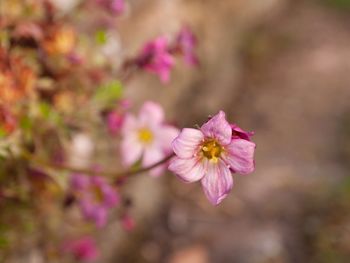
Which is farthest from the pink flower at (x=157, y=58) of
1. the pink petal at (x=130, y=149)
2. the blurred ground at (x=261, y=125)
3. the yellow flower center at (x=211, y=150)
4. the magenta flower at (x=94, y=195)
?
Answer: the blurred ground at (x=261, y=125)

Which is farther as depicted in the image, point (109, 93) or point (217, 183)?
point (109, 93)

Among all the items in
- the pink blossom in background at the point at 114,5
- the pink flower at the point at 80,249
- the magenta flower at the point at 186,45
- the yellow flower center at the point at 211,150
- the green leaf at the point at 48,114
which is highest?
the pink blossom in background at the point at 114,5

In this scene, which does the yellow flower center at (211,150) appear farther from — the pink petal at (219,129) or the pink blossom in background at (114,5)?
the pink blossom in background at (114,5)

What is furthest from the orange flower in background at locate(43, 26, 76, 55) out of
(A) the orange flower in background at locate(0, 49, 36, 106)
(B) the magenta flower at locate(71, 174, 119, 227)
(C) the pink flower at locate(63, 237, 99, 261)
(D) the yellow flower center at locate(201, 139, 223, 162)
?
(D) the yellow flower center at locate(201, 139, 223, 162)

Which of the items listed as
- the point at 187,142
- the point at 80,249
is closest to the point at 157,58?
the point at 187,142

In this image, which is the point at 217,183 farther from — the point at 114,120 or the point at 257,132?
the point at 257,132

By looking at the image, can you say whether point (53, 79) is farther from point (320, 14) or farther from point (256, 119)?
point (320, 14)
